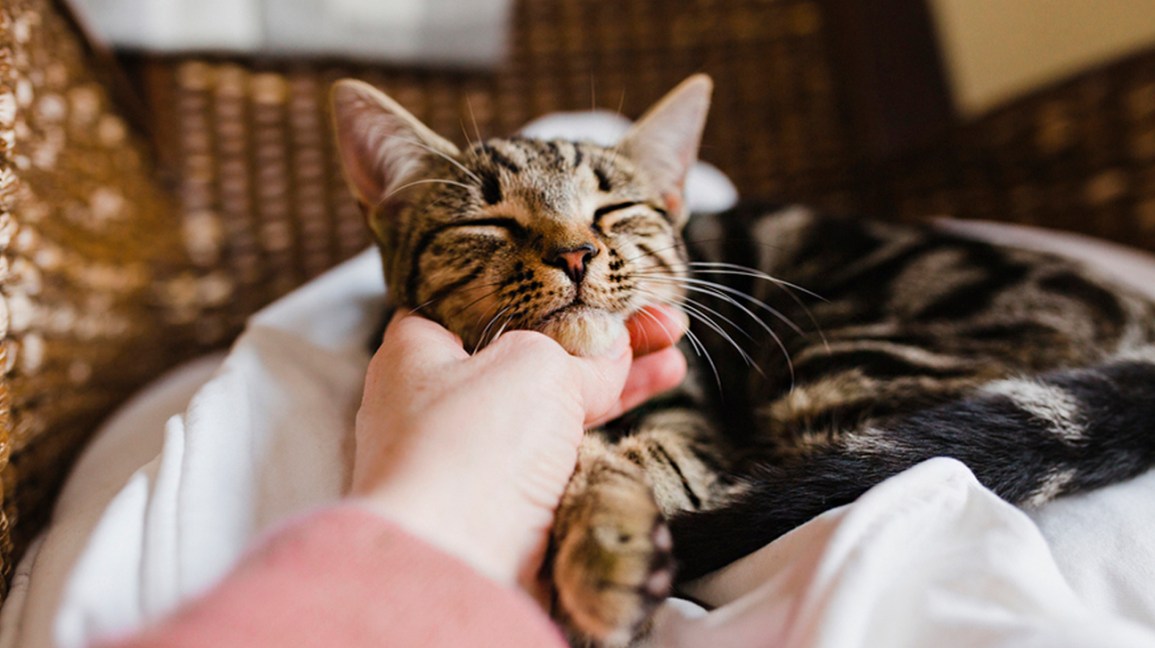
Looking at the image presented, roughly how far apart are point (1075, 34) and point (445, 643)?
2.13m

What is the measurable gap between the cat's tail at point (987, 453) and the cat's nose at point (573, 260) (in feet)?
0.93

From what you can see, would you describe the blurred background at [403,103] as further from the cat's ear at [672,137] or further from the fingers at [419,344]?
the fingers at [419,344]

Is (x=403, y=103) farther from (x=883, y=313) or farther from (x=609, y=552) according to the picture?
(x=609, y=552)

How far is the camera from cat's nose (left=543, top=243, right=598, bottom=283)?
0.79 meters

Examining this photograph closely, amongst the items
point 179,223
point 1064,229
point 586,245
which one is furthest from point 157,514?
point 1064,229

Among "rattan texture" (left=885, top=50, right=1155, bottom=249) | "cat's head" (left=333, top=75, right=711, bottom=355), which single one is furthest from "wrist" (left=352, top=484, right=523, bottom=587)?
"rattan texture" (left=885, top=50, right=1155, bottom=249)

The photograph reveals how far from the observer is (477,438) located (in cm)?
58

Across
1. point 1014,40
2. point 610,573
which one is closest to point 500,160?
point 610,573

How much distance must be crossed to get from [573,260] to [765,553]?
1.18 ft

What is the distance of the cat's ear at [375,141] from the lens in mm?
928

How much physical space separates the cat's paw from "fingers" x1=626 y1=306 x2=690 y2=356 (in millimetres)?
272

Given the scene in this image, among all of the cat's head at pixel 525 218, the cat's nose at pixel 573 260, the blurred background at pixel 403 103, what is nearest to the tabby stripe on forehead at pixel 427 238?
the cat's head at pixel 525 218

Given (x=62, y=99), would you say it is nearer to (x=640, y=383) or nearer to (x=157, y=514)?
(x=157, y=514)

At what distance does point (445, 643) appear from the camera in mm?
466
